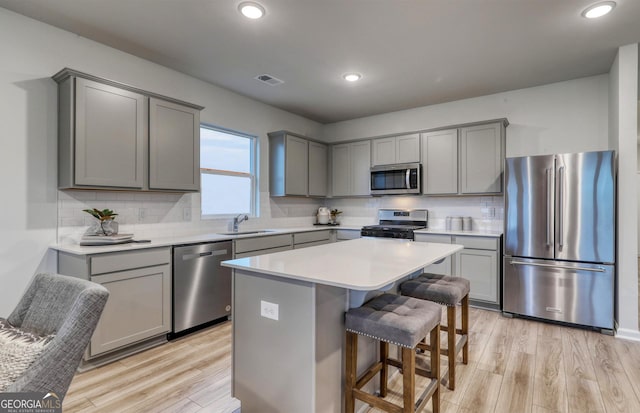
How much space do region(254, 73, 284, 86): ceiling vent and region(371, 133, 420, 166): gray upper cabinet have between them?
1.81 meters

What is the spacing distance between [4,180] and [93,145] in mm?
649

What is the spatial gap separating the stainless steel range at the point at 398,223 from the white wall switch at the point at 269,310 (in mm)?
2861

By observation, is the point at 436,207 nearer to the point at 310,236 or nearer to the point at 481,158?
the point at 481,158

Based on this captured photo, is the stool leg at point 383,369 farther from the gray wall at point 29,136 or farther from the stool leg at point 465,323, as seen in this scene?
the gray wall at point 29,136

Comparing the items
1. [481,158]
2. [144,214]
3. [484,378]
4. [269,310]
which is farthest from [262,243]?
[481,158]

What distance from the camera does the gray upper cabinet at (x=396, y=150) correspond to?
4.65 metres

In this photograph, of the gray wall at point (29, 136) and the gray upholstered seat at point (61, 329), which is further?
the gray wall at point (29, 136)

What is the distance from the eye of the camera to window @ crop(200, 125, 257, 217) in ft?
13.0

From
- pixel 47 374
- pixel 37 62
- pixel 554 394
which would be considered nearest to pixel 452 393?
pixel 554 394

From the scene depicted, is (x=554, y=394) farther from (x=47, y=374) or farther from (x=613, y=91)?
(x=613, y=91)

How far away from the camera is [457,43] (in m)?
2.98

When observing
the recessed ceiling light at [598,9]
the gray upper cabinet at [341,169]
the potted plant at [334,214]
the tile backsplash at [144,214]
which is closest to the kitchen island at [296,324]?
the tile backsplash at [144,214]

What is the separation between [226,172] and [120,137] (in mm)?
1487

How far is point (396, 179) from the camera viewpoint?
4.73m
